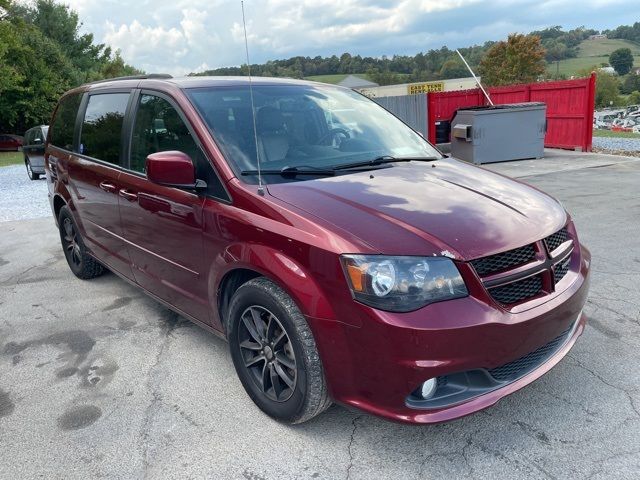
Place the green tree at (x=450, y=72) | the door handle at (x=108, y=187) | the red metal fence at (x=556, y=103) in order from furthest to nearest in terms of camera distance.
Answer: the green tree at (x=450, y=72) → the red metal fence at (x=556, y=103) → the door handle at (x=108, y=187)

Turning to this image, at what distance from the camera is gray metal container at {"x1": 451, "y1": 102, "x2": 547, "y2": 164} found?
12.6m

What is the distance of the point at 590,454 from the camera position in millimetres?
2484

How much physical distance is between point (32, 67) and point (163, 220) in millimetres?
39203

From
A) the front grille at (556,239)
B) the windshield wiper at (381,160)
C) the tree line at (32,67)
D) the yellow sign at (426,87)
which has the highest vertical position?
the tree line at (32,67)

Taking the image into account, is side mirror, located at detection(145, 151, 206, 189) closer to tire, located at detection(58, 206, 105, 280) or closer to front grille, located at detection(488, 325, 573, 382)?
front grille, located at detection(488, 325, 573, 382)

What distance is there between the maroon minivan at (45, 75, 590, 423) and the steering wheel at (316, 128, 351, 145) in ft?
0.04

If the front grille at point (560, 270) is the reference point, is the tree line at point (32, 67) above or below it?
above

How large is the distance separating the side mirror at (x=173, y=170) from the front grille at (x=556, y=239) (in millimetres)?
1876

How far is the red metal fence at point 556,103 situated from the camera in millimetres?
13453

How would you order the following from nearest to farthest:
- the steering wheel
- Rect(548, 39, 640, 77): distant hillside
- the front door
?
the front door
the steering wheel
Rect(548, 39, 640, 77): distant hillside

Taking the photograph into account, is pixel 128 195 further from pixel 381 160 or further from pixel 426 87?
pixel 426 87

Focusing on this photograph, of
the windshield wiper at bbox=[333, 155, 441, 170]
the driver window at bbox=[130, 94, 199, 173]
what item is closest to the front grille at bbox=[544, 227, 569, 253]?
the windshield wiper at bbox=[333, 155, 441, 170]

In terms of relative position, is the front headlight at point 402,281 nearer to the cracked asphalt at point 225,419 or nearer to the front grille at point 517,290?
the front grille at point 517,290

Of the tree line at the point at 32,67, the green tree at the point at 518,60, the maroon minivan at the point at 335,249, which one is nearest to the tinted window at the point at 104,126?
the maroon minivan at the point at 335,249
